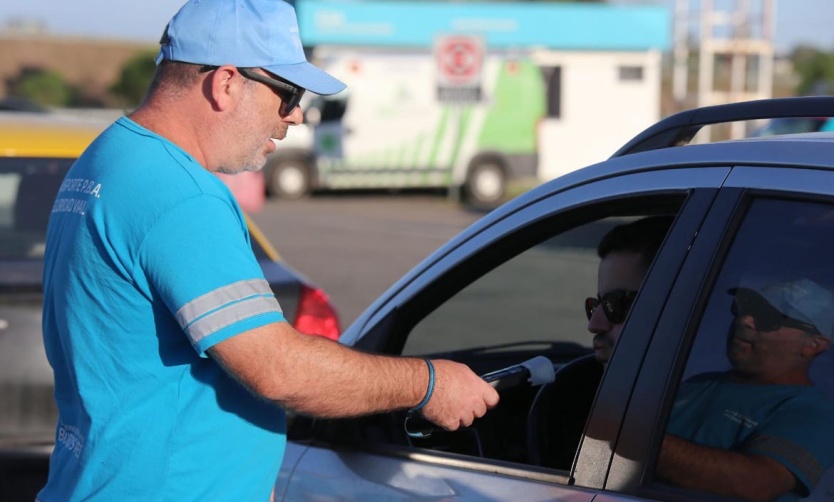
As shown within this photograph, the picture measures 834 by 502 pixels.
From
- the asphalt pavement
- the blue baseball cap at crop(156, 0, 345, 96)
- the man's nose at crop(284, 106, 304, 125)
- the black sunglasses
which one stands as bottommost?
the asphalt pavement

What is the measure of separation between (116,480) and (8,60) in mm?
61225

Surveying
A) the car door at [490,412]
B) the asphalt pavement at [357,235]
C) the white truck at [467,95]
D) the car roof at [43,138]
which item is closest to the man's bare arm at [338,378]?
the car door at [490,412]

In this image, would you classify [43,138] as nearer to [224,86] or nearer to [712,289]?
[224,86]

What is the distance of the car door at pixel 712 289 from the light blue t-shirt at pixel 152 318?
0.67m

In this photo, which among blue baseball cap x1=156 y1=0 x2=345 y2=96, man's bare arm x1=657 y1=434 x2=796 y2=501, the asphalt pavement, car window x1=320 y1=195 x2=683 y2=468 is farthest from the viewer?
the asphalt pavement

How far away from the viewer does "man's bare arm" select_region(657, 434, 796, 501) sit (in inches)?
77.7

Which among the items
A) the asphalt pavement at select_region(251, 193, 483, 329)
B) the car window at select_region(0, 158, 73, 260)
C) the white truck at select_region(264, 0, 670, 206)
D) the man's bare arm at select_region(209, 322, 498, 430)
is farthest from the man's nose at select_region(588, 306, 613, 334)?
the white truck at select_region(264, 0, 670, 206)

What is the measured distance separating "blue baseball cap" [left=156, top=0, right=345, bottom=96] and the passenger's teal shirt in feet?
3.09

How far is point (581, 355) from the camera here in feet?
10.7

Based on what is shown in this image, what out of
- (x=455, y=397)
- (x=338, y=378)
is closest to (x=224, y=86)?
(x=338, y=378)

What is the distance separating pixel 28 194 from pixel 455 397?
317 centimetres

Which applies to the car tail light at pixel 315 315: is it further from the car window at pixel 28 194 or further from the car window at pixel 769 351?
the car window at pixel 769 351

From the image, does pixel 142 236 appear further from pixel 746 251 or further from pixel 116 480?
pixel 746 251

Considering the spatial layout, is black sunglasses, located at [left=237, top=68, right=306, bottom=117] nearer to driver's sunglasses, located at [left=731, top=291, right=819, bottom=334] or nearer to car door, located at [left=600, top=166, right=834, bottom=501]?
car door, located at [left=600, top=166, right=834, bottom=501]
